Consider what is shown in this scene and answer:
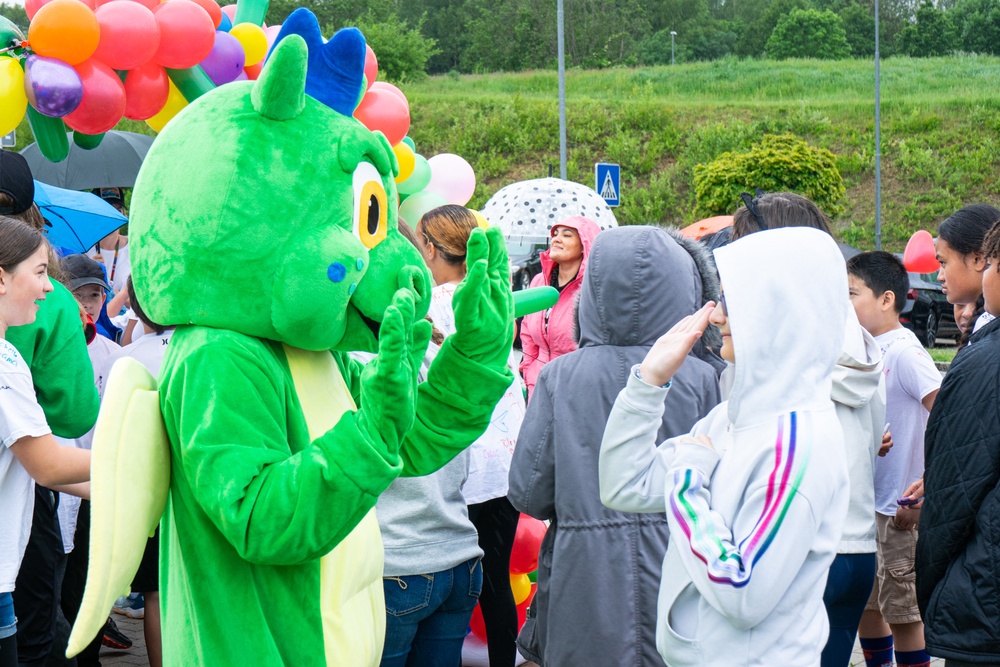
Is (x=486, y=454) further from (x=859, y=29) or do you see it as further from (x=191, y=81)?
(x=859, y=29)

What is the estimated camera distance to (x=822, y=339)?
2082 millimetres

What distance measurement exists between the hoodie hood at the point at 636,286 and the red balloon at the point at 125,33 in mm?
3101

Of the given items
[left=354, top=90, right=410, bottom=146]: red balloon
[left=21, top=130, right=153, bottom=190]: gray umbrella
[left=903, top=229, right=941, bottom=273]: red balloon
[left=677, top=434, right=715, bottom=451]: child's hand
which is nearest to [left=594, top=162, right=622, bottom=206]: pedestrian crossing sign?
[left=903, top=229, right=941, bottom=273]: red balloon

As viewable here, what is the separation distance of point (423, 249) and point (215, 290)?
198 centimetres

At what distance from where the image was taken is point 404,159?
239 inches

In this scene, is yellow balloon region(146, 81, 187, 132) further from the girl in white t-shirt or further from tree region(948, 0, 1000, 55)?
tree region(948, 0, 1000, 55)

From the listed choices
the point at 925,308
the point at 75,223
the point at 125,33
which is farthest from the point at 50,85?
the point at 925,308

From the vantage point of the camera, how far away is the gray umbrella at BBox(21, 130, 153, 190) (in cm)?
817

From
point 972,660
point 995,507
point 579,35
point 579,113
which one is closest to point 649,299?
point 995,507

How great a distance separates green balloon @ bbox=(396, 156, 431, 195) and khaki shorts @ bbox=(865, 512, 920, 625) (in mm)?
3679

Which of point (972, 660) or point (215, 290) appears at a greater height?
point (215, 290)

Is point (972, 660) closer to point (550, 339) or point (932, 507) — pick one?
point (932, 507)

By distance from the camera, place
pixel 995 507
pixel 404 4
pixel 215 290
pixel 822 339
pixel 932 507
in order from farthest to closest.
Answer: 1. pixel 404 4
2. pixel 932 507
3. pixel 995 507
4. pixel 822 339
5. pixel 215 290

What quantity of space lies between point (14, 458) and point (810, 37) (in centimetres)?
4995
